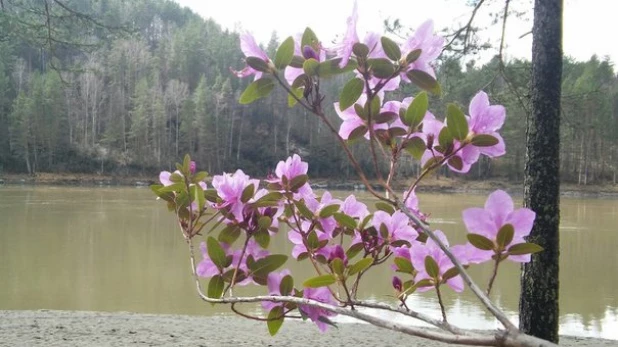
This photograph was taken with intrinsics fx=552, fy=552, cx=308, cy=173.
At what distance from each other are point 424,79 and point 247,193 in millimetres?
259

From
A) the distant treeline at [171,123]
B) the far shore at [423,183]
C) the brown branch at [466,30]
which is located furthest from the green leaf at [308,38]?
the far shore at [423,183]

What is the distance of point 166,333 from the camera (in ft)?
13.5

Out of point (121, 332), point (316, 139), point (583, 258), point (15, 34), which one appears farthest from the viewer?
point (316, 139)

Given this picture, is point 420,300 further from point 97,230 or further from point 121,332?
point 97,230

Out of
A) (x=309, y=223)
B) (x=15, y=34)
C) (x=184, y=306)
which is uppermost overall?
(x=15, y=34)

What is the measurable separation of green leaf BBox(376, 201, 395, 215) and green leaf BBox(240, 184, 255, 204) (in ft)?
0.54

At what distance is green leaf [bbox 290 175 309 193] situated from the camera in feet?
2.31

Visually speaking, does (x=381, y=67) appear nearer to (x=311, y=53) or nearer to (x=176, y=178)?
(x=311, y=53)

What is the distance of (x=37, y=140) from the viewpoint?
31.4m

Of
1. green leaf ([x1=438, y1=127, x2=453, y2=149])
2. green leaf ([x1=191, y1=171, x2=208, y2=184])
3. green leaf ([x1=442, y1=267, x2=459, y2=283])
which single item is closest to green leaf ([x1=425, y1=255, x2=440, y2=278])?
green leaf ([x1=442, y1=267, x2=459, y2=283])

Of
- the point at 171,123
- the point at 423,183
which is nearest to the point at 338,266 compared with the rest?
the point at 423,183

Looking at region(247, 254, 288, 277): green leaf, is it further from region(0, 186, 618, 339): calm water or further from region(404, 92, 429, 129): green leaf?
region(0, 186, 618, 339): calm water

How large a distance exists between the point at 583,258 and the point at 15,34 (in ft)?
30.2

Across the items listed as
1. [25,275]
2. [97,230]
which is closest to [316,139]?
[97,230]
